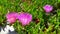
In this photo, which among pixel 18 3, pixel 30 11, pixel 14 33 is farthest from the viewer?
pixel 18 3

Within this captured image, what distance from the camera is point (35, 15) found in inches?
85.4

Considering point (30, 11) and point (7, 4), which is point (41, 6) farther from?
point (7, 4)

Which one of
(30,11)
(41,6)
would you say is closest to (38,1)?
(41,6)

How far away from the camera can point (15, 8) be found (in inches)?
91.5

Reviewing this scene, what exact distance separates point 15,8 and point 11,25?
0.30 meters

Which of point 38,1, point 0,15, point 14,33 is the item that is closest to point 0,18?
point 0,15

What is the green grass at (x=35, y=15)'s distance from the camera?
196 centimetres

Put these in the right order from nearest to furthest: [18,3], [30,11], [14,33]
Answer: [14,33]
[30,11]
[18,3]

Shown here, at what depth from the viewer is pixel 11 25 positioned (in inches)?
82.7

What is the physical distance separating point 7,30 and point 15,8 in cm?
35

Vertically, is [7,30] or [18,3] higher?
[18,3]

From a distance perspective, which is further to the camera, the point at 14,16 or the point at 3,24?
the point at 3,24

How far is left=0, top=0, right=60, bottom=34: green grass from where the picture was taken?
1962 mm

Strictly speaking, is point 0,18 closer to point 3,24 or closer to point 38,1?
point 3,24
